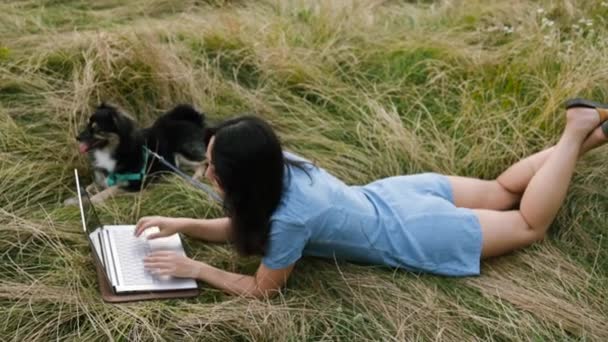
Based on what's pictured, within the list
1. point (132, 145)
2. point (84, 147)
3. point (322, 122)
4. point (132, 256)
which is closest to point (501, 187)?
point (322, 122)

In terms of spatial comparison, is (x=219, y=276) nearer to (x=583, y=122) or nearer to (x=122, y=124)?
(x=122, y=124)

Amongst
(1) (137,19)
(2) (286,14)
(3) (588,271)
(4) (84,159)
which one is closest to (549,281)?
(3) (588,271)

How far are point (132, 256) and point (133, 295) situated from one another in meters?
0.24

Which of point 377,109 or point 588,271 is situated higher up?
point 377,109

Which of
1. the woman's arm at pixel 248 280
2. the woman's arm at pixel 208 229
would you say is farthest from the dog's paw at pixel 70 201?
the woman's arm at pixel 248 280

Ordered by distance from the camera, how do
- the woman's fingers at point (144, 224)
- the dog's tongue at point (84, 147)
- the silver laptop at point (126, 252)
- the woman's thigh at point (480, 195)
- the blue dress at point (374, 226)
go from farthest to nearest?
the dog's tongue at point (84, 147) → the woman's thigh at point (480, 195) → the woman's fingers at point (144, 224) → the silver laptop at point (126, 252) → the blue dress at point (374, 226)

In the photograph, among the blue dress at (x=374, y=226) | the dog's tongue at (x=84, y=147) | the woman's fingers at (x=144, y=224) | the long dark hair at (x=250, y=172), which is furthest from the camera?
the dog's tongue at (x=84, y=147)

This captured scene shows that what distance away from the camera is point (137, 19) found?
5320 mm

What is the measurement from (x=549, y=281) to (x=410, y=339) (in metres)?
0.74

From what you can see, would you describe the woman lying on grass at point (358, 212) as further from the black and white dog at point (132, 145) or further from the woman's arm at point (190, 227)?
the black and white dog at point (132, 145)

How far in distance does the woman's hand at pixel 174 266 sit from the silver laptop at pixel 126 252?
42 millimetres

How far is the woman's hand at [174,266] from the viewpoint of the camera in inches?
116

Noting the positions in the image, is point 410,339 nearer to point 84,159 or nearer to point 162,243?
point 162,243

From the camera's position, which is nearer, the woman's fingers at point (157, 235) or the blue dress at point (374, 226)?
the blue dress at point (374, 226)
